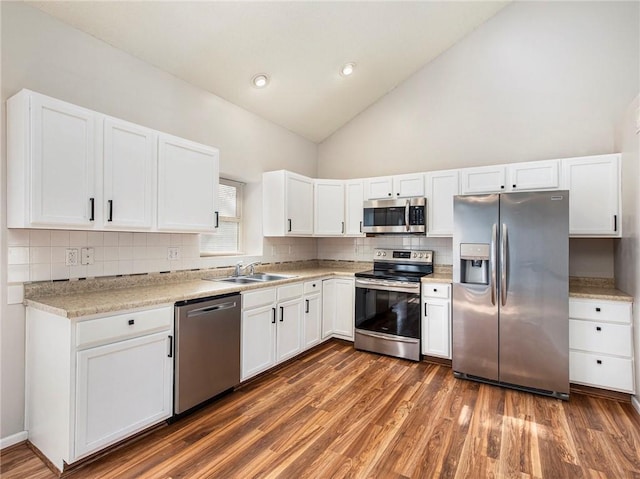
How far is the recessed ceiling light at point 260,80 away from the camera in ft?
11.3

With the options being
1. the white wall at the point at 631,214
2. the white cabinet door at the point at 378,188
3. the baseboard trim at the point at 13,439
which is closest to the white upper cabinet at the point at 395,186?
the white cabinet door at the point at 378,188

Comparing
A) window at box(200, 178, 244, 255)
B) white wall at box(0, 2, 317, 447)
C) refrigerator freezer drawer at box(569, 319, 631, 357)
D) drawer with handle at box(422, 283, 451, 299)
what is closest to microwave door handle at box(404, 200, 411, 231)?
drawer with handle at box(422, 283, 451, 299)

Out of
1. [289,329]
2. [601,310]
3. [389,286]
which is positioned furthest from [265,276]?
[601,310]

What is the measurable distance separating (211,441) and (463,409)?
1916 millimetres

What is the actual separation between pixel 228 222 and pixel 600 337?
3.86 metres

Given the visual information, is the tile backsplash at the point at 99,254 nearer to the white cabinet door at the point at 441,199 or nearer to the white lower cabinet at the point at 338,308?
the white lower cabinet at the point at 338,308

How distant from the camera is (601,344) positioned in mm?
2820

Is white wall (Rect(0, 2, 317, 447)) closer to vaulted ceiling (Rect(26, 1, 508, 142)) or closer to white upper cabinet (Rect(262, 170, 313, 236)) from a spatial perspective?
vaulted ceiling (Rect(26, 1, 508, 142))

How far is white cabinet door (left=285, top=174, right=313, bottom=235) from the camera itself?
160 inches

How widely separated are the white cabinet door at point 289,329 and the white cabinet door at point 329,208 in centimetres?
123

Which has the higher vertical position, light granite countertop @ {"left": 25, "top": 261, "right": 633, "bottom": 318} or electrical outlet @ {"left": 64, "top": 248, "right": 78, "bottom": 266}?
electrical outlet @ {"left": 64, "top": 248, "right": 78, "bottom": 266}

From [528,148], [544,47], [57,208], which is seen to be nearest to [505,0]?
[544,47]

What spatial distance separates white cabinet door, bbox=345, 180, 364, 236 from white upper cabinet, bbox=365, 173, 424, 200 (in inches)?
4.6

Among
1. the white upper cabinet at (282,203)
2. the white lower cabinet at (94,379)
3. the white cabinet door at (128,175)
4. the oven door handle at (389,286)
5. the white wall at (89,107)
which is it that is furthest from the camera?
the white upper cabinet at (282,203)
